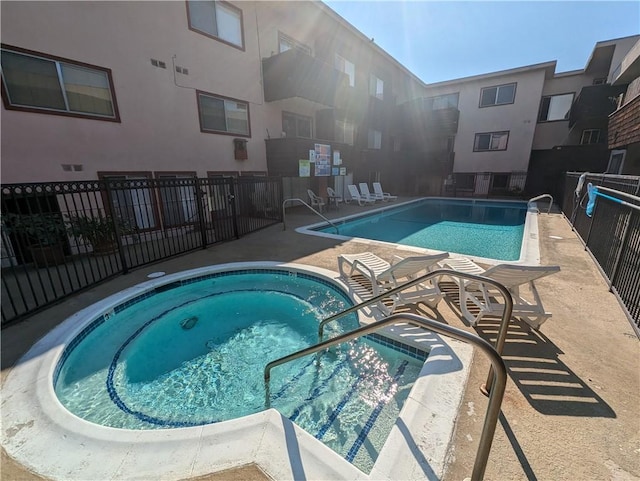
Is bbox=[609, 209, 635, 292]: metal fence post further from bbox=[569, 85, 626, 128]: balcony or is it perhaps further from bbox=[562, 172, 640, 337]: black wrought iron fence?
bbox=[569, 85, 626, 128]: balcony

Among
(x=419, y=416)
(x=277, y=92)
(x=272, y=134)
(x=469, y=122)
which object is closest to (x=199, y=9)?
(x=277, y=92)

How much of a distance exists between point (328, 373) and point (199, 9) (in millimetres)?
10756

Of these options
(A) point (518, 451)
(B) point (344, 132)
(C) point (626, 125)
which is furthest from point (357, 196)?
(A) point (518, 451)

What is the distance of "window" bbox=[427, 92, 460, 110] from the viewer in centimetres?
1865

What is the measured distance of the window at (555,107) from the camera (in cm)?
1641

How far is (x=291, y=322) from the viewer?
424cm

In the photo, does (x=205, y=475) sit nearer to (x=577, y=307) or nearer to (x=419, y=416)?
(x=419, y=416)

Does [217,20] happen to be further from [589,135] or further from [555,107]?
[589,135]

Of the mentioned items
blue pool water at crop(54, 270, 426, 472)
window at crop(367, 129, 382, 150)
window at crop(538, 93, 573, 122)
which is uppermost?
window at crop(538, 93, 573, 122)

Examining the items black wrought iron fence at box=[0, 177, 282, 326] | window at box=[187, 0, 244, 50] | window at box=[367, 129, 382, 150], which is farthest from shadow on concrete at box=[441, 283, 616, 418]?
window at box=[367, 129, 382, 150]

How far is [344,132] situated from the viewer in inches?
582

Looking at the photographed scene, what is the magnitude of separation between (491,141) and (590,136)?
16.6 ft

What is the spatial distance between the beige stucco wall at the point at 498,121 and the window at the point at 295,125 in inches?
474

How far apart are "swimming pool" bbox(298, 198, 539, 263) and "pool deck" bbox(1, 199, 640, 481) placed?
218cm
